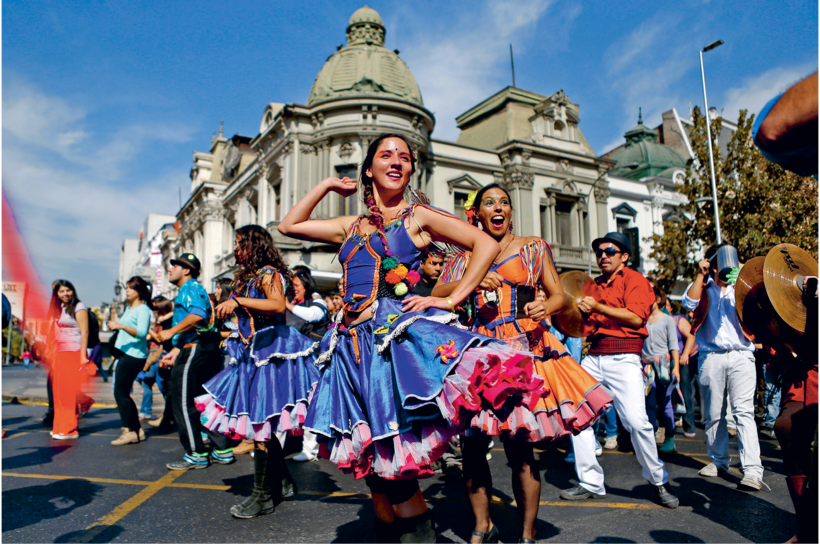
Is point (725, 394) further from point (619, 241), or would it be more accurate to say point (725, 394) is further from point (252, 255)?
point (252, 255)

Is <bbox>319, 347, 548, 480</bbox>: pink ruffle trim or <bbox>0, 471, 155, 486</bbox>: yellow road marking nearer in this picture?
<bbox>319, 347, 548, 480</bbox>: pink ruffle trim

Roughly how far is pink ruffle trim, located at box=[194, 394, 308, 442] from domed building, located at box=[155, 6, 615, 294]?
682 inches

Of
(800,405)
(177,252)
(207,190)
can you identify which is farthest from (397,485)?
(177,252)

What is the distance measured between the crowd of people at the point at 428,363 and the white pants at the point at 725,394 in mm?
13

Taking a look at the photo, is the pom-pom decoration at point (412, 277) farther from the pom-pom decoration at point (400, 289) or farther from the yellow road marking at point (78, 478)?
the yellow road marking at point (78, 478)

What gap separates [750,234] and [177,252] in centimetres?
4178

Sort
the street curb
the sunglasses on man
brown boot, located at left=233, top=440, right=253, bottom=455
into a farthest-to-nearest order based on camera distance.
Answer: the street curb, brown boot, located at left=233, top=440, right=253, bottom=455, the sunglasses on man

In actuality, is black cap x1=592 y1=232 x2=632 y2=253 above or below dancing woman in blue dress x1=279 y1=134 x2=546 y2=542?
above

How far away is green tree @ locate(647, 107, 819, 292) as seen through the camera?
1322cm

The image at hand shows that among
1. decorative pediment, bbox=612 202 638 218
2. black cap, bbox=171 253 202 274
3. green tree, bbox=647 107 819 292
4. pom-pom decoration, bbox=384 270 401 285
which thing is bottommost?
pom-pom decoration, bbox=384 270 401 285

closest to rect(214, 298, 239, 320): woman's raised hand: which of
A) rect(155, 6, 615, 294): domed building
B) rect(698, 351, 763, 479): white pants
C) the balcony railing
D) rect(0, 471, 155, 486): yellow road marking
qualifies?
rect(0, 471, 155, 486): yellow road marking

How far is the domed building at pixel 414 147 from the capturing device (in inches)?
877

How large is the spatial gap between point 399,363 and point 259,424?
1821mm

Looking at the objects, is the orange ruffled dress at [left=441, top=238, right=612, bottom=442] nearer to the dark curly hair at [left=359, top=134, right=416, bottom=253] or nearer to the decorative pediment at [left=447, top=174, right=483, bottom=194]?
the dark curly hair at [left=359, top=134, right=416, bottom=253]
